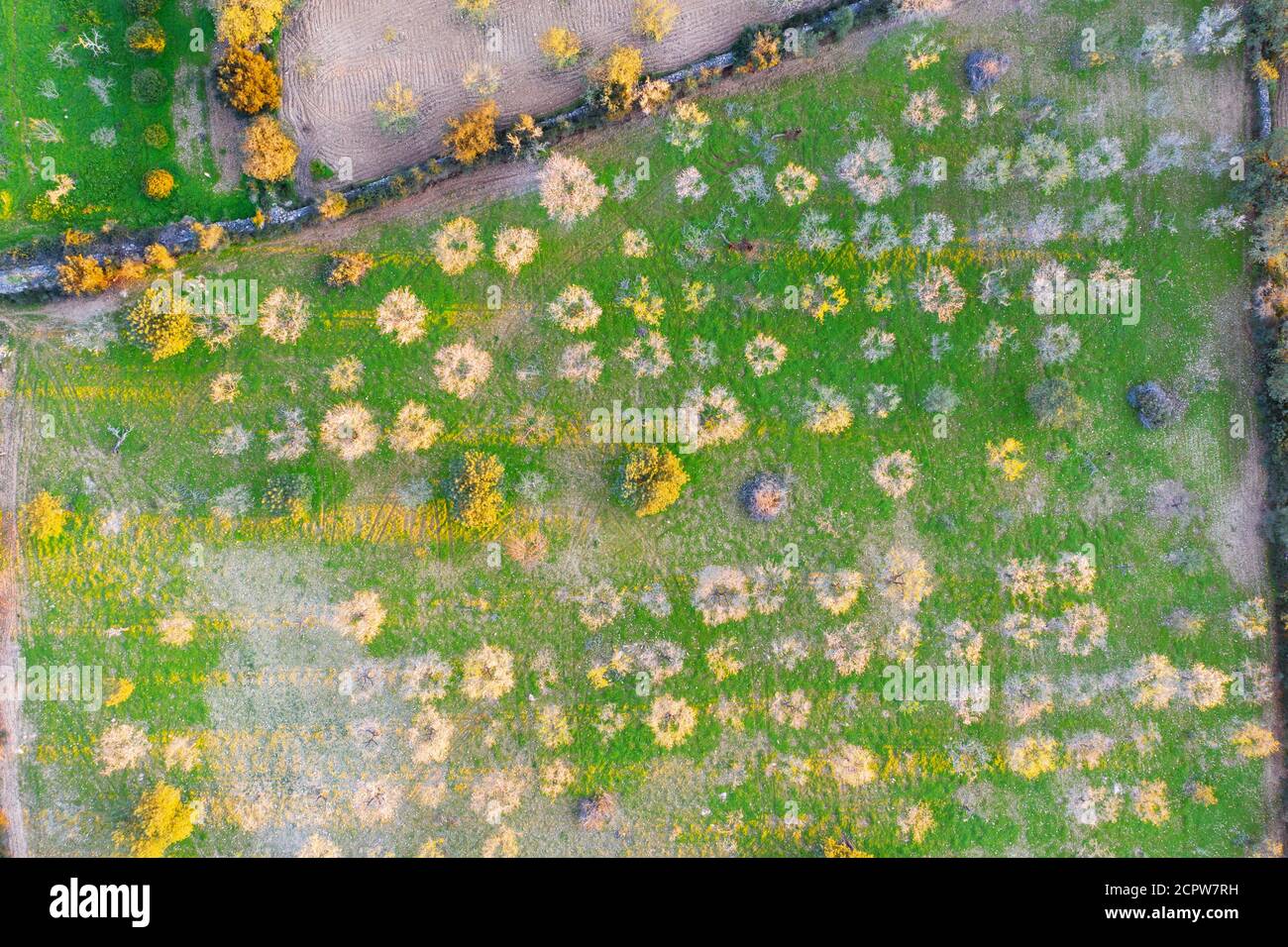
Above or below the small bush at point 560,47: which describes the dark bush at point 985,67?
below

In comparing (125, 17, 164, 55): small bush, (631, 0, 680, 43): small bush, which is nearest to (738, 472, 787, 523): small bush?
(631, 0, 680, 43): small bush

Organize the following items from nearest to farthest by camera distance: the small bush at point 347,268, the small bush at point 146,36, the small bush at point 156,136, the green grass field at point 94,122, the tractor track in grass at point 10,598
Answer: the small bush at point 146,36
the small bush at point 347,268
the small bush at point 156,136
the tractor track in grass at point 10,598
the green grass field at point 94,122

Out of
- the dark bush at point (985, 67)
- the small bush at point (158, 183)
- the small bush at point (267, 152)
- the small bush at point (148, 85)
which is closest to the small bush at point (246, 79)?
the small bush at point (267, 152)

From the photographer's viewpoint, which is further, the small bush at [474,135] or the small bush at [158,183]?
the small bush at [158,183]

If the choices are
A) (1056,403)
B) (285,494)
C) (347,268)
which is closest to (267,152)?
(347,268)

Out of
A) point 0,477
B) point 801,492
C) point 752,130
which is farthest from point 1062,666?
point 0,477

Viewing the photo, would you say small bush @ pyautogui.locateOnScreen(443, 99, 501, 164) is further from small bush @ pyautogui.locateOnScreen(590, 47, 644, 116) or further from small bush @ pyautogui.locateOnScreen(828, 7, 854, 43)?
small bush @ pyautogui.locateOnScreen(828, 7, 854, 43)

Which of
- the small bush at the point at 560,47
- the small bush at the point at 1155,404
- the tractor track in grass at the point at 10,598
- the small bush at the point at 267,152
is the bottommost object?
the tractor track in grass at the point at 10,598

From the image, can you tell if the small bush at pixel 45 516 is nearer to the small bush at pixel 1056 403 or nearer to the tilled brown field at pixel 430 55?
the tilled brown field at pixel 430 55

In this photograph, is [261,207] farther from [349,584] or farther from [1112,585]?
[1112,585]
